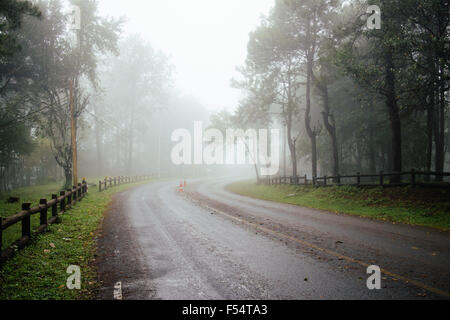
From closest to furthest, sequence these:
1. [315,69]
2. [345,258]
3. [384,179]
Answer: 1. [345,258]
2. [384,179]
3. [315,69]

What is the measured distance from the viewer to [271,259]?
222 inches

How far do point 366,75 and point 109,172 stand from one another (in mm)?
45896

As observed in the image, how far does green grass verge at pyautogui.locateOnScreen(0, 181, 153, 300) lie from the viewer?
425 cm

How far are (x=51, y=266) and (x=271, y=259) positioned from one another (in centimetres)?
468

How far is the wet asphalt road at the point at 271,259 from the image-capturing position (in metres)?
4.19

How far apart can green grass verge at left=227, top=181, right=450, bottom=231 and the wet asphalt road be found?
1.60 metres

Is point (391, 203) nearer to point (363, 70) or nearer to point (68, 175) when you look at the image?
point (363, 70)

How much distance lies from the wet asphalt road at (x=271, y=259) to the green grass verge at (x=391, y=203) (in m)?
1.60

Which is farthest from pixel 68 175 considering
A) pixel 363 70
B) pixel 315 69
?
pixel 363 70

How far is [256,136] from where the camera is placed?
3759 cm

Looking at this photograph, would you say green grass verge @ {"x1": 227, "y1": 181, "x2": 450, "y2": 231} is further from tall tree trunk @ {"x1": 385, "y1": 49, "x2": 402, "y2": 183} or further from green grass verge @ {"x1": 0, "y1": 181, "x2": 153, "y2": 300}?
green grass verge @ {"x1": 0, "y1": 181, "x2": 153, "y2": 300}

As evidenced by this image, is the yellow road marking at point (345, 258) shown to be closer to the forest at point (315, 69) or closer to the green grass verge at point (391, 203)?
the green grass verge at point (391, 203)

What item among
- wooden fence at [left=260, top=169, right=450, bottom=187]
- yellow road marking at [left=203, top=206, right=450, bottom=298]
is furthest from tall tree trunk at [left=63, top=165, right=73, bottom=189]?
wooden fence at [left=260, top=169, right=450, bottom=187]

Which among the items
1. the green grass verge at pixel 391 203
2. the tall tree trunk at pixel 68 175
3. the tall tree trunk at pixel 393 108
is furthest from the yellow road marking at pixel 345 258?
the tall tree trunk at pixel 68 175
